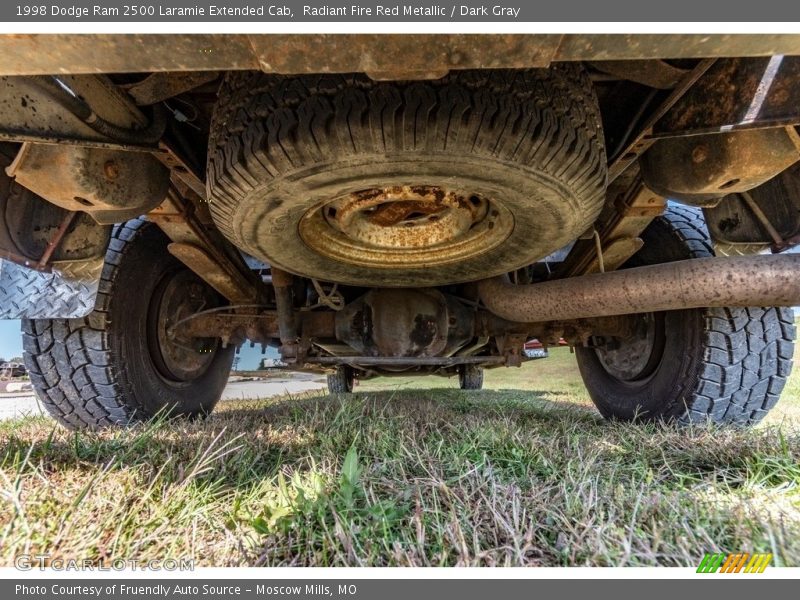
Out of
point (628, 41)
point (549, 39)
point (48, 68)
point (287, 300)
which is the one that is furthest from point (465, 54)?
point (287, 300)

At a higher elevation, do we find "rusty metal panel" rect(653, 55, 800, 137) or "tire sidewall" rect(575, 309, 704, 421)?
"rusty metal panel" rect(653, 55, 800, 137)

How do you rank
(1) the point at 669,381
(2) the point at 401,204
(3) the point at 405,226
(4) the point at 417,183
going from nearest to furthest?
(4) the point at 417,183 → (2) the point at 401,204 → (3) the point at 405,226 → (1) the point at 669,381

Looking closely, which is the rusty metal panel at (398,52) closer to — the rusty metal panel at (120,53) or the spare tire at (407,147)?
the rusty metal panel at (120,53)

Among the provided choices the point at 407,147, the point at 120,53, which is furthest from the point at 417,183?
the point at 120,53

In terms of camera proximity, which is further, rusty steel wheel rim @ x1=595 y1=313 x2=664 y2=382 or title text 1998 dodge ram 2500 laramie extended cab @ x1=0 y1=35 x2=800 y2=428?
rusty steel wheel rim @ x1=595 y1=313 x2=664 y2=382

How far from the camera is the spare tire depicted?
84cm

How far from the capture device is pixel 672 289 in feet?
4.36

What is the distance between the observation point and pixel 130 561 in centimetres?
67

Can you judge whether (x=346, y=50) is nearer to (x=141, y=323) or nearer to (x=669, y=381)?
(x=141, y=323)

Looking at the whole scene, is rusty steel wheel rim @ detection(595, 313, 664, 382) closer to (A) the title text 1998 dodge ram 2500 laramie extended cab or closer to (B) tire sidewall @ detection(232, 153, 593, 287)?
(A) the title text 1998 dodge ram 2500 laramie extended cab

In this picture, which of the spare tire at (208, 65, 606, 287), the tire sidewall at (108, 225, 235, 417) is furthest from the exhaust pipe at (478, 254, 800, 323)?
the tire sidewall at (108, 225, 235, 417)

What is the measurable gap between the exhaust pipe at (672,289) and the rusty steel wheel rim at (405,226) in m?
0.36

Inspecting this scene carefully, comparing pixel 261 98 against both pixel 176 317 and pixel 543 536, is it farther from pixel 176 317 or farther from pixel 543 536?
pixel 176 317

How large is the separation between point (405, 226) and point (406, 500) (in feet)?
2.98
